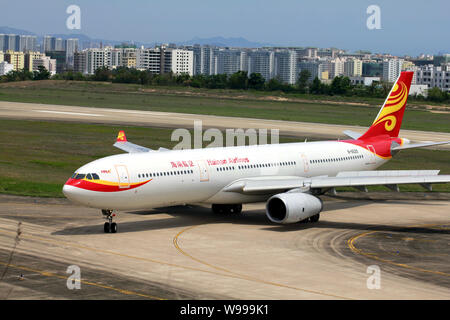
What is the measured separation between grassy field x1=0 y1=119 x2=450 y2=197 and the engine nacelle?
694 inches

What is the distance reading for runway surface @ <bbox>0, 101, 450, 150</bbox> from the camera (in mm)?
103750

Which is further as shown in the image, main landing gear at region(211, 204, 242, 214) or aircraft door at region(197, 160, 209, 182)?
main landing gear at region(211, 204, 242, 214)

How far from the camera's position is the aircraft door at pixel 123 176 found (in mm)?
40562

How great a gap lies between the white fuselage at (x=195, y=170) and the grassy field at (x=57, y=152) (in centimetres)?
1259

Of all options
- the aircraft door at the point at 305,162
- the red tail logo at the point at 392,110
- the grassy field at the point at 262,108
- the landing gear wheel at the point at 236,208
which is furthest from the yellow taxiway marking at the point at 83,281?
the grassy field at the point at 262,108

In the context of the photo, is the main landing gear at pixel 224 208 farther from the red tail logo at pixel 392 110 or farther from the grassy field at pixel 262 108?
the grassy field at pixel 262 108

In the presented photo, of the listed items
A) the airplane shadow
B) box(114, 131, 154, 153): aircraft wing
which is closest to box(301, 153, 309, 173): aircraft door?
the airplane shadow

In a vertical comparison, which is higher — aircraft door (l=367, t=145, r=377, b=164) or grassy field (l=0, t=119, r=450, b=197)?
aircraft door (l=367, t=145, r=377, b=164)

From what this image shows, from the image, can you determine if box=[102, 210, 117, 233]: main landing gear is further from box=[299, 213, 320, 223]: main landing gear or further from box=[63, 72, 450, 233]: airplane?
box=[299, 213, 320, 223]: main landing gear

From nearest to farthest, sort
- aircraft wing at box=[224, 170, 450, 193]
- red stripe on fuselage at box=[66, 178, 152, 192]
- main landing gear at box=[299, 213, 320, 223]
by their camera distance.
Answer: red stripe on fuselage at box=[66, 178, 152, 192]
aircraft wing at box=[224, 170, 450, 193]
main landing gear at box=[299, 213, 320, 223]

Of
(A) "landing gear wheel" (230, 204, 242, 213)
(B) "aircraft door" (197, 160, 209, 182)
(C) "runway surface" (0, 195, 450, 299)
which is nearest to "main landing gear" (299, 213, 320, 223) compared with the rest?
(C) "runway surface" (0, 195, 450, 299)

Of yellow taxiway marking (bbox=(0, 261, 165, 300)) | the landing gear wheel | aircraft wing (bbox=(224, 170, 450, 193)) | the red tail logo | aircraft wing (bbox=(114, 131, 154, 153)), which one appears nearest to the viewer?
yellow taxiway marking (bbox=(0, 261, 165, 300))

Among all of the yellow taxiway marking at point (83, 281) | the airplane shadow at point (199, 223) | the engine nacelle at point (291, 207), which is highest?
the engine nacelle at point (291, 207)

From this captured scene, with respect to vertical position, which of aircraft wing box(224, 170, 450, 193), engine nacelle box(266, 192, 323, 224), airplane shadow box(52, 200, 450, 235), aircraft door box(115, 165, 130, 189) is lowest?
airplane shadow box(52, 200, 450, 235)
